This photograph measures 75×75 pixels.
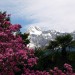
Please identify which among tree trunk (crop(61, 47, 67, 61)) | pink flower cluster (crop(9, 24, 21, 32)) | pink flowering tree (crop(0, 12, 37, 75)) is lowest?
tree trunk (crop(61, 47, 67, 61))

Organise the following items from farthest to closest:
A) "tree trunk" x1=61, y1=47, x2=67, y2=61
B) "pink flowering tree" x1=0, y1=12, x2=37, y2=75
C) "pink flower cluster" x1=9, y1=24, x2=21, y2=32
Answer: "tree trunk" x1=61, y1=47, x2=67, y2=61 < "pink flower cluster" x1=9, y1=24, x2=21, y2=32 < "pink flowering tree" x1=0, y1=12, x2=37, y2=75

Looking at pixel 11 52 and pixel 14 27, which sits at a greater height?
pixel 14 27

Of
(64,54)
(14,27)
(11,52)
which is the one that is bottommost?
(64,54)

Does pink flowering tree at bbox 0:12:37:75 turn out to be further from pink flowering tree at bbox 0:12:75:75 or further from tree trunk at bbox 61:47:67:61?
tree trunk at bbox 61:47:67:61

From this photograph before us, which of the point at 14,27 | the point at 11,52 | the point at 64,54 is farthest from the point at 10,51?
the point at 64,54

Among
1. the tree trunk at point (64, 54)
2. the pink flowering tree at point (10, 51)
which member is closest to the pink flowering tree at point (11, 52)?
the pink flowering tree at point (10, 51)

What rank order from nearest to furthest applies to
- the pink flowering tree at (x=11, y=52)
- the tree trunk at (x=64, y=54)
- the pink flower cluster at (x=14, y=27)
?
the pink flowering tree at (x=11, y=52) → the pink flower cluster at (x=14, y=27) → the tree trunk at (x=64, y=54)

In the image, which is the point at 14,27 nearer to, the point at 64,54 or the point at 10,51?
the point at 10,51

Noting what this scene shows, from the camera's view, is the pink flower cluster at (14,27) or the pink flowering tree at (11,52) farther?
the pink flower cluster at (14,27)

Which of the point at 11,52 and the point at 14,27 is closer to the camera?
the point at 11,52

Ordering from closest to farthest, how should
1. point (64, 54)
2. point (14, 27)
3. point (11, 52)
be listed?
point (11, 52) < point (14, 27) < point (64, 54)

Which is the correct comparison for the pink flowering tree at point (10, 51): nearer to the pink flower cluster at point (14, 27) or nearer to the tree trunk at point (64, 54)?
the pink flower cluster at point (14, 27)

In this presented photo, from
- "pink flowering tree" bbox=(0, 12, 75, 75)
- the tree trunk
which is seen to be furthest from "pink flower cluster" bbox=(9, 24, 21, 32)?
the tree trunk

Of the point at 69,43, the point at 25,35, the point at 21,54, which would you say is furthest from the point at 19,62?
the point at 69,43
